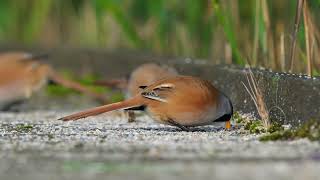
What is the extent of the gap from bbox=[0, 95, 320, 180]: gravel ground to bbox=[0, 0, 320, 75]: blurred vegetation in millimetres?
1255

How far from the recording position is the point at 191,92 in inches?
301

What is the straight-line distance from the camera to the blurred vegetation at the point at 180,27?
28.8 ft

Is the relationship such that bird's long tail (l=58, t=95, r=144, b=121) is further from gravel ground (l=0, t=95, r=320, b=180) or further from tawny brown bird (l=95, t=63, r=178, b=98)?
tawny brown bird (l=95, t=63, r=178, b=98)

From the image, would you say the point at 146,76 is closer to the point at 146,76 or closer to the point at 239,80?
the point at 146,76

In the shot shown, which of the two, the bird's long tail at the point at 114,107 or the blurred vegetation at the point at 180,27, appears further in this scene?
the blurred vegetation at the point at 180,27

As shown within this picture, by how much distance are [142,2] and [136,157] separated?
22.7 feet

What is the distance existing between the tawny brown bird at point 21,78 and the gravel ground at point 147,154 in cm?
281

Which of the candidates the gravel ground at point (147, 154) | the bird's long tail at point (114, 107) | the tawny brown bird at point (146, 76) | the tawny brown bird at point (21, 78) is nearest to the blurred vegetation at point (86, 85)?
the tawny brown bird at point (21, 78)

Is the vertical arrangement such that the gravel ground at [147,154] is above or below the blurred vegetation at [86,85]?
below

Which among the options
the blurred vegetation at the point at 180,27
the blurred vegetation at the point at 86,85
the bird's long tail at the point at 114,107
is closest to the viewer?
the bird's long tail at the point at 114,107

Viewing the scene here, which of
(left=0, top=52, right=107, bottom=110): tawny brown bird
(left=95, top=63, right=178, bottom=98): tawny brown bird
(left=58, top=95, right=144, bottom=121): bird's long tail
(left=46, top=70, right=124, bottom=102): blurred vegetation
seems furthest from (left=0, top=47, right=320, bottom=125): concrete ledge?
(left=0, top=52, right=107, bottom=110): tawny brown bird

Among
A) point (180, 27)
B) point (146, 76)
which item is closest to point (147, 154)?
point (146, 76)

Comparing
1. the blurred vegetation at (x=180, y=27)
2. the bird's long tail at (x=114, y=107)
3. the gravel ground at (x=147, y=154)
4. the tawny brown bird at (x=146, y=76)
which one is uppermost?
the blurred vegetation at (x=180, y=27)

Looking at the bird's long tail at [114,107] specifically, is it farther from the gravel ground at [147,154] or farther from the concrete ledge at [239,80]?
the concrete ledge at [239,80]
